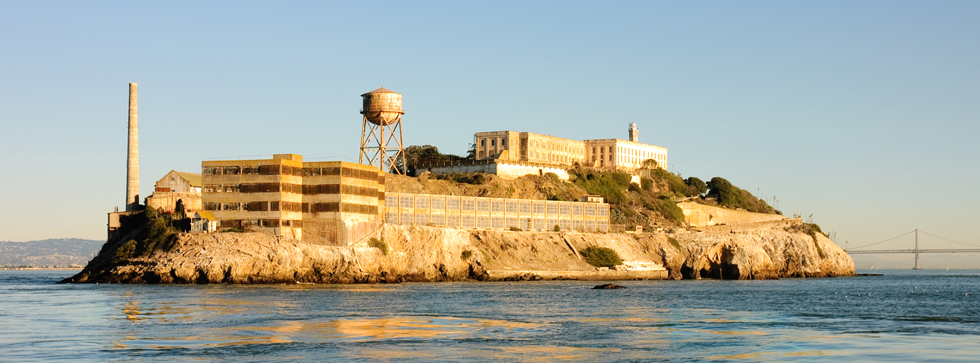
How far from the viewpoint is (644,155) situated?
197m

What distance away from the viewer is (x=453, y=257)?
4833 inches

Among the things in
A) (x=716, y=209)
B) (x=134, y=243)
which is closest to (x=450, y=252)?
(x=134, y=243)

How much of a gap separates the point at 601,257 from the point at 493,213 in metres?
14.8

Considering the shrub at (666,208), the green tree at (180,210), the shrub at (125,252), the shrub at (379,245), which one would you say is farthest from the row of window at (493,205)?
the shrub at (125,252)

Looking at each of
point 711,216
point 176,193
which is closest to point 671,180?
point 711,216

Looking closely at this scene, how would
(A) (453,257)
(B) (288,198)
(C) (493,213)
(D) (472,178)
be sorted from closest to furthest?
(B) (288,198), (A) (453,257), (C) (493,213), (D) (472,178)

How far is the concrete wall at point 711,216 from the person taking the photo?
170 m

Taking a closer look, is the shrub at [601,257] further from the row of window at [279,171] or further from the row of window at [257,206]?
the row of window at [257,206]

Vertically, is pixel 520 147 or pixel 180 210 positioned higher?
pixel 520 147

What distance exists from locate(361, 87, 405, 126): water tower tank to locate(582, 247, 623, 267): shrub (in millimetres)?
33564

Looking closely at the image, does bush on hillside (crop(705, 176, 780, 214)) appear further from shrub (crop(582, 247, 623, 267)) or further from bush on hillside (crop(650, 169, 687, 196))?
shrub (crop(582, 247, 623, 267))

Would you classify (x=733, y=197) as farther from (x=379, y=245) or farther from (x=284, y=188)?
(x=284, y=188)

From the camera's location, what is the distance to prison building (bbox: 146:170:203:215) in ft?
383

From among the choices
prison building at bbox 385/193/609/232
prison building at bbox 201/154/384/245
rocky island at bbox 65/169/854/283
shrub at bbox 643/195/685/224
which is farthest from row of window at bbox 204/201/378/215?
shrub at bbox 643/195/685/224
